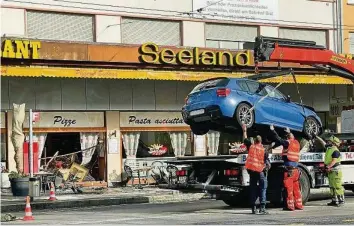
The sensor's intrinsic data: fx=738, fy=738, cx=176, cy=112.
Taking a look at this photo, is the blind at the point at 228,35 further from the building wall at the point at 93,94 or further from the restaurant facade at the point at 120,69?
the building wall at the point at 93,94

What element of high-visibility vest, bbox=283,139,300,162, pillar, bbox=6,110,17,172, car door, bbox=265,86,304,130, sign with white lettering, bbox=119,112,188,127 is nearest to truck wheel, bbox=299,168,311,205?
high-visibility vest, bbox=283,139,300,162

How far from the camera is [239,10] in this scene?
98.6ft

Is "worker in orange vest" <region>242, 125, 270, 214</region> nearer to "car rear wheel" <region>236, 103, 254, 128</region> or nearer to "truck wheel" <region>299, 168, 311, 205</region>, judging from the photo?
"car rear wheel" <region>236, 103, 254, 128</region>

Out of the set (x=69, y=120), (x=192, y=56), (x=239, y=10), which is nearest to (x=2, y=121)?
Answer: (x=69, y=120)

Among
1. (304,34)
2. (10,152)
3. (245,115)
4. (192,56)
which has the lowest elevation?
(10,152)

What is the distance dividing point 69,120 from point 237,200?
10073mm

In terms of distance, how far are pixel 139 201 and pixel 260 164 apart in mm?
6860

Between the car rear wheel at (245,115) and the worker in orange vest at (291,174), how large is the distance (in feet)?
3.15

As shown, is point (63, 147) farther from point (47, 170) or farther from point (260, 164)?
point (260, 164)

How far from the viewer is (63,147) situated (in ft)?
87.6

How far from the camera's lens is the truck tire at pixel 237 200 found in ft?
58.8

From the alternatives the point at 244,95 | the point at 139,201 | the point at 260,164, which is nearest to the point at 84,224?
the point at 260,164

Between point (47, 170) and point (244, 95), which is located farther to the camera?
point (47, 170)

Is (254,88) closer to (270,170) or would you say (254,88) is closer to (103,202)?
(270,170)
